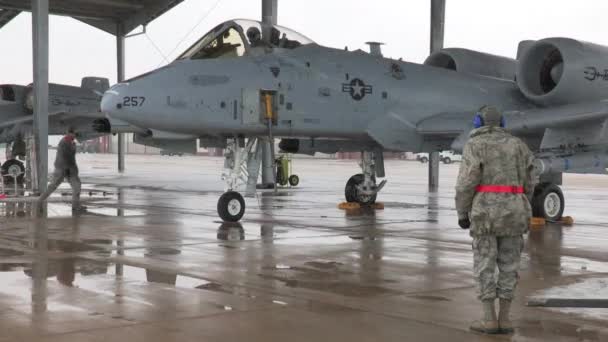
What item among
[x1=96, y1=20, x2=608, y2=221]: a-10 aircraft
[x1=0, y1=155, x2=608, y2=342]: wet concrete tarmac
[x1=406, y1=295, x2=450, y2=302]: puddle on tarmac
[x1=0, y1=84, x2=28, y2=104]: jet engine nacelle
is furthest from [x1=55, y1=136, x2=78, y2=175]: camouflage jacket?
[x1=406, y1=295, x2=450, y2=302]: puddle on tarmac

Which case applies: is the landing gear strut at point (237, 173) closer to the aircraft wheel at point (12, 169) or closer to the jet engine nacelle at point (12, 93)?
the aircraft wheel at point (12, 169)

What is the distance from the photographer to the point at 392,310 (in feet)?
20.6

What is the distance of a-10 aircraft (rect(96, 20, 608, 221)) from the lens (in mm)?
12922

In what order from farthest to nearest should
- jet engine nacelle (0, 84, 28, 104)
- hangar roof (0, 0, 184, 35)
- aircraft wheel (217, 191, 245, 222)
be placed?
hangar roof (0, 0, 184, 35) < jet engine nacelle (0, 84, 28, 104) < aircraft wheel (217, 191, 245, 222)

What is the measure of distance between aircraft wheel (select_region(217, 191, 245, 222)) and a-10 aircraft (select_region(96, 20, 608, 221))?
0.05 ft

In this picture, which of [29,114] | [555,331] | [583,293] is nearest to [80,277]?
[555,331]

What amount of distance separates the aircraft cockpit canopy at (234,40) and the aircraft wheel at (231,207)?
2272mm

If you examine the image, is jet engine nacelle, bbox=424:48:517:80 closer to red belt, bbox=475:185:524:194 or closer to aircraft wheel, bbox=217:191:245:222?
aircraft wheel, bbox=217:191:245:222

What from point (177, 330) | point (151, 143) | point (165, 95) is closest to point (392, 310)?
point (177, 330)

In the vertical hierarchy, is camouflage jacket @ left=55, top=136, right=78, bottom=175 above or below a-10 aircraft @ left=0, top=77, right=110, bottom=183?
below

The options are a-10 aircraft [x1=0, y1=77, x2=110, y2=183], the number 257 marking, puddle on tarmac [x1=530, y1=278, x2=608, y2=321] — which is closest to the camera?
puddle on tarmac [x1=530, y1=278, x2=608, y2=321]

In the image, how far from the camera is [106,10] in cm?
3328

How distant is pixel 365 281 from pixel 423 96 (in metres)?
7.96

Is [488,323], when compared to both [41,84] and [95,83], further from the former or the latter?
[95,83]
